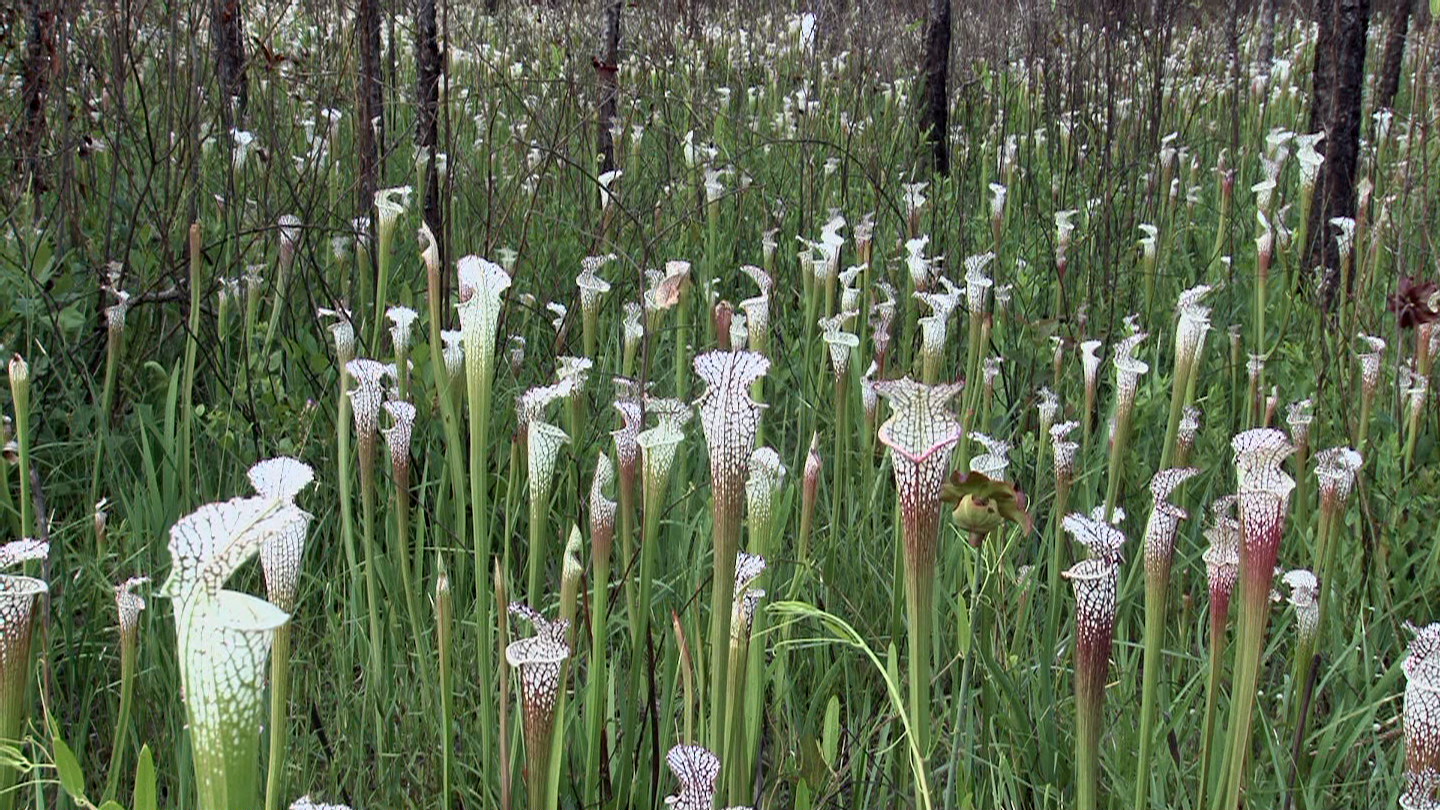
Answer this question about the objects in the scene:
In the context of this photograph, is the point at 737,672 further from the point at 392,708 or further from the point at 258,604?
the point at 392,708

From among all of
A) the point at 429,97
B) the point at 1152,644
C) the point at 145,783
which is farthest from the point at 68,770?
the point at 429,97

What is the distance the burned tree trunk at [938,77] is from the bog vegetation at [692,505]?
40.7 inches

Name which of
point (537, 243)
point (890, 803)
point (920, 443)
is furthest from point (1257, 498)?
point (537, 243)

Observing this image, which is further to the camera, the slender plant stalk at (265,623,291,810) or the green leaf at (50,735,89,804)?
the slender plant stalk at (265,623,291,810)

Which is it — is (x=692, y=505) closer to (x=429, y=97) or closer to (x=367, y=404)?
(x=367, y=404)

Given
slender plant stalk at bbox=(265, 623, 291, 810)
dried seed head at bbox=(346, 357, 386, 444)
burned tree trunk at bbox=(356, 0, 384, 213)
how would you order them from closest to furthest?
1. slender plant stalk at bbox=(265, 623, 291, 810)
2. dried seed head at bbox=(346, 357, 386, 444)
3. burned tree trunk at bbox=(356, 0, 384, 213)

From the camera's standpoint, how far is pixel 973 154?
5031 millimetres

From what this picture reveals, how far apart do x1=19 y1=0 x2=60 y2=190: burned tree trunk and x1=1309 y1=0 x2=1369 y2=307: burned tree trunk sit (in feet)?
11.2

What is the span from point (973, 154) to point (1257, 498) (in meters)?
4.19

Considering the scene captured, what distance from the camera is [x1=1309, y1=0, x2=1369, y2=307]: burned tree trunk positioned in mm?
3607

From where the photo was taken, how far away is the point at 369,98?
312 cm

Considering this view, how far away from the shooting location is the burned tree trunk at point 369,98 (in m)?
2.78

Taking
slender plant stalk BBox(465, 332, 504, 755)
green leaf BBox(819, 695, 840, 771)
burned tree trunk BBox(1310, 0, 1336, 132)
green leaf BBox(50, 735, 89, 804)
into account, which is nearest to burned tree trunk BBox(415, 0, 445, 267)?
slender plant stalk BBox(465, 332, 504, 755)

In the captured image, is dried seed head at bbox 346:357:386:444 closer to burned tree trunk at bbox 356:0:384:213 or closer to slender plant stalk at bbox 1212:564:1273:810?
slender plant stalk at bbox 1212:564:1273:810
